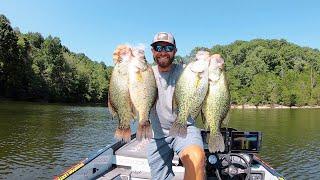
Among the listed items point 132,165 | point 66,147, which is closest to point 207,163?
point 132,165

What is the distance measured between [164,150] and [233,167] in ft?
8.24

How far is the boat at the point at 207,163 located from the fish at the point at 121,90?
3.76 m

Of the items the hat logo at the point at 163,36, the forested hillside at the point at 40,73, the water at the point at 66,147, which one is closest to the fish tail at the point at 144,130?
the hat logo at the point at 163,36

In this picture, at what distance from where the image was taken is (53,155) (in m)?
21.8

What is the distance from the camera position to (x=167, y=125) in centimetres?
561

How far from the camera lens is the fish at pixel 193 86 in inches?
169

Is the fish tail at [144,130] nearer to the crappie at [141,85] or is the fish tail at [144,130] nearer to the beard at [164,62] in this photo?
→ the crappie at [141,85]

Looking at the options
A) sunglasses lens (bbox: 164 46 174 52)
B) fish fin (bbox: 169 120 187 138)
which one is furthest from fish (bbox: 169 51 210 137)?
sunglasses lens (bbox: 164 46 174 52)

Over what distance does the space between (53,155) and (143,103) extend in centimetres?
1834

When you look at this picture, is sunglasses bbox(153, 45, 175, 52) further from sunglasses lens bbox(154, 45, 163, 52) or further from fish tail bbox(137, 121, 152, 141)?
fish tail bbox(137, 121, 152, 141)

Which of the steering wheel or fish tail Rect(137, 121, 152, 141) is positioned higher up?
fish tail Rect(137, 121, 152, 141)

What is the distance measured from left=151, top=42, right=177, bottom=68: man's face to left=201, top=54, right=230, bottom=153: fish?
922 mm

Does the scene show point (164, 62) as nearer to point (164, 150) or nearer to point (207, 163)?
point (164, 150)

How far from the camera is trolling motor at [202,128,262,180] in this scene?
794 centimetres
